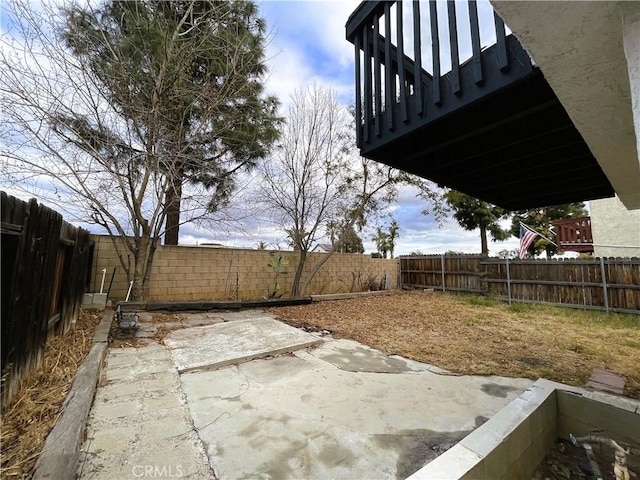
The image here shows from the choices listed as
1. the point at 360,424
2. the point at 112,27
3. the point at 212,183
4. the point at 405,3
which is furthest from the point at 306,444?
the point at 112,27

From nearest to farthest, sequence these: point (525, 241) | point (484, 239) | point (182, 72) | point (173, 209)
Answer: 1. point (182, 72)
2. point (173, 209)
3. point (525, 241)
4. point (484, 239)

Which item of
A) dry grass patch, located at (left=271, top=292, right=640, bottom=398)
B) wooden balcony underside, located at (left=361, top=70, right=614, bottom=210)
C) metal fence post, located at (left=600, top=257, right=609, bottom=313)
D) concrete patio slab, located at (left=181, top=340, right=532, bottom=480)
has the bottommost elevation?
concrete patio slab, located at (left=181, top=340, right=532, bottom=480)

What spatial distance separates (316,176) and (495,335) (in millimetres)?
6081

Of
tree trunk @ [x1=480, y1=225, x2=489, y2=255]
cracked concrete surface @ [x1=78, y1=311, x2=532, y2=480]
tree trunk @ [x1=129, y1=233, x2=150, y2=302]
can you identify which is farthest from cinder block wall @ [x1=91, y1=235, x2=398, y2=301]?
tree trunk @ [x1=480, y1=225, x2=489, y2=255]

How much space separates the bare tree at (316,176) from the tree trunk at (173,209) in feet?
7.84

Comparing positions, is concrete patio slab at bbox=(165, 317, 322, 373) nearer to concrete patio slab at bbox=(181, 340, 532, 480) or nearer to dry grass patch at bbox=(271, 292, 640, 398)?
concrete patio slab at bbox=(181, 340, 532, 480)

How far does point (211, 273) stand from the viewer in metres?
7.30

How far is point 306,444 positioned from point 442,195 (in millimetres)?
9910

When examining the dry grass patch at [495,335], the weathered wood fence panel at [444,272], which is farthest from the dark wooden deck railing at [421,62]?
the weathered wood fence panel at [444,272]

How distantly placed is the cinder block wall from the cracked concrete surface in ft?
11.3

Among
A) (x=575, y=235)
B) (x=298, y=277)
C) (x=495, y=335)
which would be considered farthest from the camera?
(x=575, y=235)

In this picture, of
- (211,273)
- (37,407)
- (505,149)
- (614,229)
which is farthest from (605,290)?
(37,407)

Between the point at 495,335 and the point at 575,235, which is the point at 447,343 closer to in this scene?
the point at 495,335

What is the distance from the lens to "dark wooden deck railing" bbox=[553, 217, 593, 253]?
33.5ft
